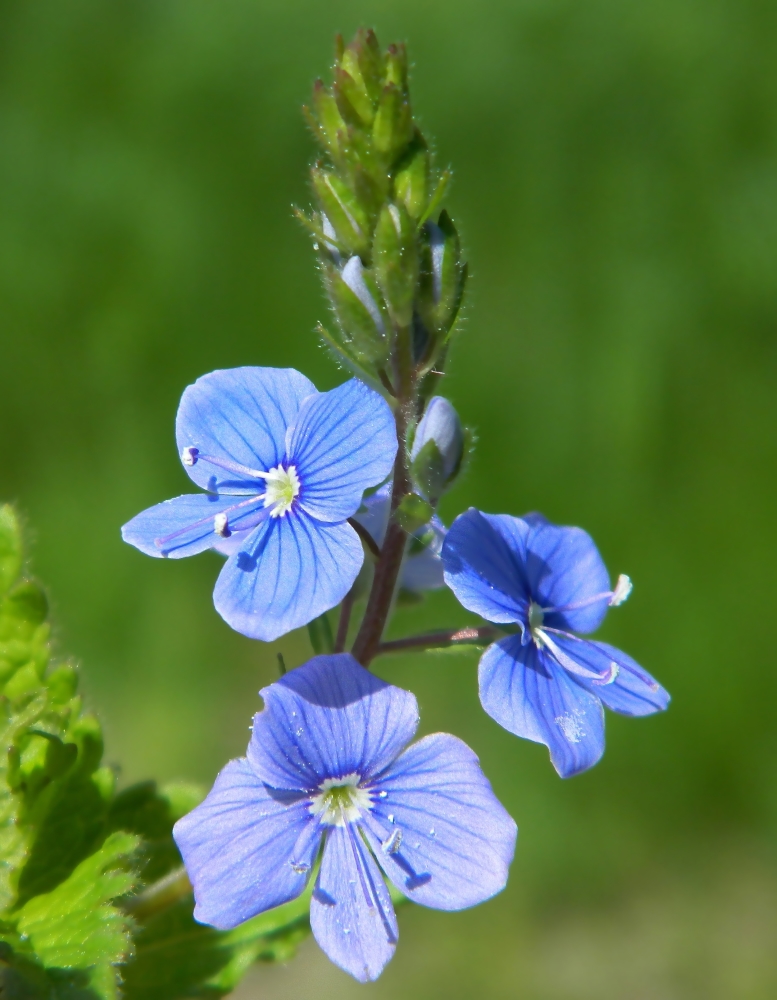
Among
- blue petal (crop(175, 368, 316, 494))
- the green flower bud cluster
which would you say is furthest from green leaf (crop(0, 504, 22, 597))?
the green flower bud cluster

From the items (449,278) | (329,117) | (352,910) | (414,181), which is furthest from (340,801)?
(329,117)

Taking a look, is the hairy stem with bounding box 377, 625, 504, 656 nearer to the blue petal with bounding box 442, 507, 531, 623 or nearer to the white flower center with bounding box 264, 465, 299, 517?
the blue petal with bounding box 442, 507, 531, 623

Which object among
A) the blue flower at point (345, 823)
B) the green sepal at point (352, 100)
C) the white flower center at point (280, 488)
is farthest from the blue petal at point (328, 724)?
the green sepal at point (352, 100)

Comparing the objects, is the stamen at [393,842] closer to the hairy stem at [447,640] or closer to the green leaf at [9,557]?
the hairy stem at [447,640]

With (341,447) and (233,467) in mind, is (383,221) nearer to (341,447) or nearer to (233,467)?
(341,447)

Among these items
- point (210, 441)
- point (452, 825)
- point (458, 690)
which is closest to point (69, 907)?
point (452, 825)

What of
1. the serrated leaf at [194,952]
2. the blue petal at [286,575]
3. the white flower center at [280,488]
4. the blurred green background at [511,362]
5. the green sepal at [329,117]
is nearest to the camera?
the blue petal at [286,575]

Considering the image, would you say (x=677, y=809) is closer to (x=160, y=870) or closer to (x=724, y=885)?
(x=724, y=885)
